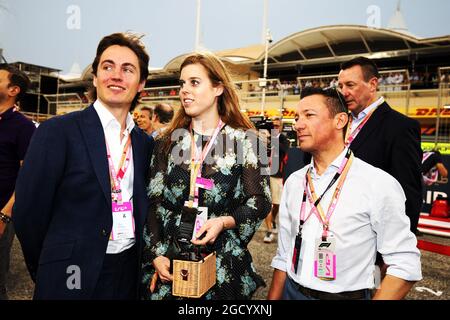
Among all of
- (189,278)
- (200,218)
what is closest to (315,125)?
(200,218)

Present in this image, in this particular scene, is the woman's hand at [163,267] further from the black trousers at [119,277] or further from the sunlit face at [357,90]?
the sunlit face at [357,90]

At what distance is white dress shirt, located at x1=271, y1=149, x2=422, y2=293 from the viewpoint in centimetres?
158

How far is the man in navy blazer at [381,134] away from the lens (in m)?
2.38

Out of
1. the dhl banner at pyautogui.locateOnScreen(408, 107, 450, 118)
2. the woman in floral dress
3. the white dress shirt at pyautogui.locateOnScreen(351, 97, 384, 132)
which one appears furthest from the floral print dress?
the dhl banner at pyautogui.locateOnScreen(408, 107, 450, 118)

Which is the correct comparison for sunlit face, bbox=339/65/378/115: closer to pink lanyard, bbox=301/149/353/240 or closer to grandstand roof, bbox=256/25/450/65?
pink lanyard, bbox=301/149/353/240

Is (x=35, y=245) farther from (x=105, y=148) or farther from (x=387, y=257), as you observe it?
(x=387, y=257)

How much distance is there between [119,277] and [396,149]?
1.92 metres

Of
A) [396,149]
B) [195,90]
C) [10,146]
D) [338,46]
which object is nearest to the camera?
[195,90]

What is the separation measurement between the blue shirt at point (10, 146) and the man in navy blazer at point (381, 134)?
2.46 meters

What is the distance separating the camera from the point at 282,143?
23.2 ft

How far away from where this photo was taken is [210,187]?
1.76 metres

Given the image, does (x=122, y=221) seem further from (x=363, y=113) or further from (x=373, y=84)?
(x=373, y=84)
